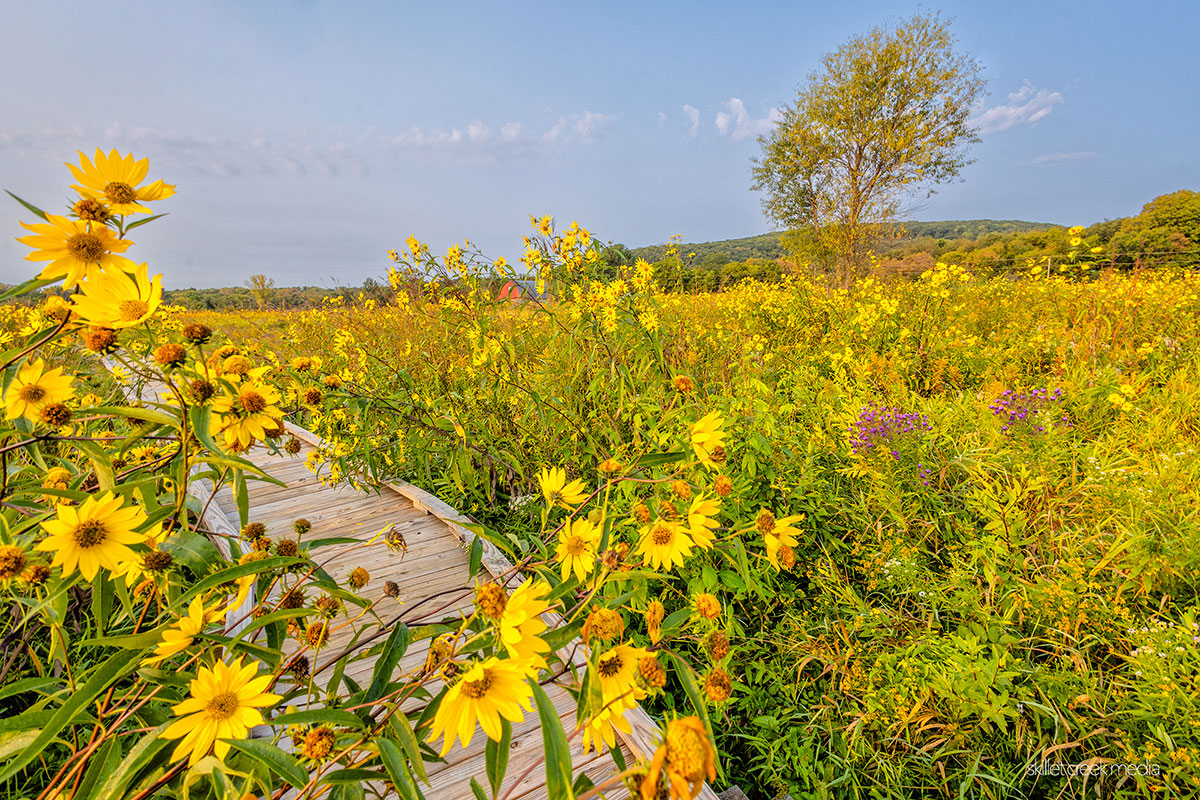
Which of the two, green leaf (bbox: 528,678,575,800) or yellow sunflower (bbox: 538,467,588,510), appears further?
yellow sunflower (bbox: 538,467,588,510)

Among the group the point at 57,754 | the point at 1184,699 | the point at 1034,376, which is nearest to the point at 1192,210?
the point at 1034,376

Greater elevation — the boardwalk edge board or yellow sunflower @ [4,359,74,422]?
yellow sunflower @ [4,359,74,422]

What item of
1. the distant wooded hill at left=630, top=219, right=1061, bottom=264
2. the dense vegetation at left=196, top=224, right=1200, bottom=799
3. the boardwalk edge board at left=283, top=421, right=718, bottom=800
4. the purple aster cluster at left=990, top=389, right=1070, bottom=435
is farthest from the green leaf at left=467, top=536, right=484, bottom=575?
the distant wooded hill at left=630, top=219, right=1061, bottom=264

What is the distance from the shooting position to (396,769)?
549mm

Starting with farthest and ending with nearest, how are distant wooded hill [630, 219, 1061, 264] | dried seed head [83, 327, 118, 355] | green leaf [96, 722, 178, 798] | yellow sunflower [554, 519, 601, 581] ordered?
distant wooded hill [630, 219, 1061, 264], yellow sunflower [554, 519, 601, 581], dried seed head [83, 327, 118, 355], green leaf [96, 722, 178, 798]

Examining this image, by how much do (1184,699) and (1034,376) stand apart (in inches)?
103

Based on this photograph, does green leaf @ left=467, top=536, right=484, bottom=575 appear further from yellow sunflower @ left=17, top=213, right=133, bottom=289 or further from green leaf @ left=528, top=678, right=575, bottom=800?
yellow sunflower @ left=17, top=213, right=133, bottom=289

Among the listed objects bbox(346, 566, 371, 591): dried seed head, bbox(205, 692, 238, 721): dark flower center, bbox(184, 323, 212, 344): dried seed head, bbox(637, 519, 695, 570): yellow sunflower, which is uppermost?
bbox(184, 323, 212, 344): dried seed head

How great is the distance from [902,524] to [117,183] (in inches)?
79.6

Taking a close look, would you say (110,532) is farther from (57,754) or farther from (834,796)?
(834,796)

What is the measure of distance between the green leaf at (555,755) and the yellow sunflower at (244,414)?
0.56 meters

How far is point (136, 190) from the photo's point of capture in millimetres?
630

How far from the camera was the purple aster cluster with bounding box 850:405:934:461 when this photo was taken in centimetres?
185

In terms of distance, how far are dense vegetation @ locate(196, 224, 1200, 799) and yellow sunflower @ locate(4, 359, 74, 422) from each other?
88 centimetres
